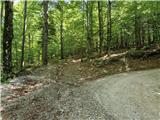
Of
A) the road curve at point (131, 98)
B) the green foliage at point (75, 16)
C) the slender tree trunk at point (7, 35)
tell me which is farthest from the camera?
the green foliage at point (75, 16)

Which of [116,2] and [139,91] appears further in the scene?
[116,2]

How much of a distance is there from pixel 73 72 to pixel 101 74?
242cm

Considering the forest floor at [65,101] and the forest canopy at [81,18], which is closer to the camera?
the forest floor at [65,101]

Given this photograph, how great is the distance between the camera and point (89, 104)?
9.73 metres

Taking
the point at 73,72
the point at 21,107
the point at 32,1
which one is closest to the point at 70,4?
the point at 32,1

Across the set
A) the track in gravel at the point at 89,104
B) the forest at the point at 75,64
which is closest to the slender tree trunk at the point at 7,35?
the forest at the point at 75,64

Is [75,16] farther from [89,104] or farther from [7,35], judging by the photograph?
[89,104]

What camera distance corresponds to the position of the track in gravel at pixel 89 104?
332 inches

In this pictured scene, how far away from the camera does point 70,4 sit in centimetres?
3244

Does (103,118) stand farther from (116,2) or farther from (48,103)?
(116,2)

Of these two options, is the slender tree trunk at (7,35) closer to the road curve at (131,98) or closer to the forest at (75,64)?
the forest at (75,64)

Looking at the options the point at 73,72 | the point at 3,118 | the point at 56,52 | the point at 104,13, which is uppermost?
the point at 104,13

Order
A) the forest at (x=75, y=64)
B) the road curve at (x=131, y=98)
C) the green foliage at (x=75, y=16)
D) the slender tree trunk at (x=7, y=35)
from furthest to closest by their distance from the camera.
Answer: the green foliage at (x=75, y=16)
the slender tree trunk at (x=7, y=35)
the forest at (x=75, y=64)
the road curve at (x=131, y=98)

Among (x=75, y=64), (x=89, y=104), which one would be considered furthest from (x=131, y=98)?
(x=75, y=64)
